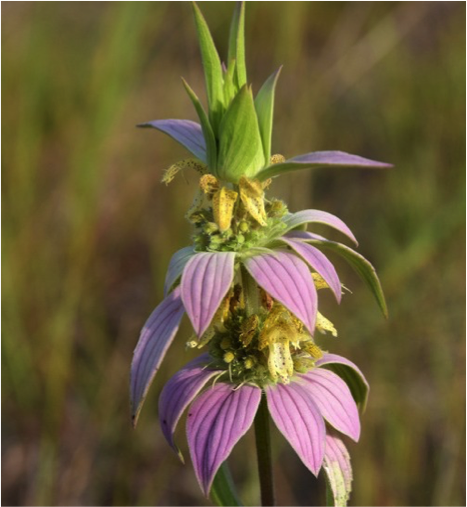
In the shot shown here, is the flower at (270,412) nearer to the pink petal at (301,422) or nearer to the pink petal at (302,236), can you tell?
the pink petal at (301,422)

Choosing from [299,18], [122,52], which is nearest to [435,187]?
[299,18]

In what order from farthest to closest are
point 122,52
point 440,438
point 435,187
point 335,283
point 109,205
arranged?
point 109,205 → point 435,187 → point 122,52 → point 440,438 → point 335,283

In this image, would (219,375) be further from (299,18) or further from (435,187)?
(435,187)

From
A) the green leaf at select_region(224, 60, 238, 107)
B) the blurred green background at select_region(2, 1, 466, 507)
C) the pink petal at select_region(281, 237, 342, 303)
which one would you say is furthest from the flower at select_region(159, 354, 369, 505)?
the blurred green background at select_region(2, 1, 466, 507)

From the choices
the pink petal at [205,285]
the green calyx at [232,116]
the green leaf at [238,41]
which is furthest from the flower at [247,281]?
the green leaf at [238,41]

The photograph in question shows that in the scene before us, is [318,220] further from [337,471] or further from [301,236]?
[337,471]

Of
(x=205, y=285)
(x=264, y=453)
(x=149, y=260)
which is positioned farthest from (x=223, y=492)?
(x=149, y=260)
